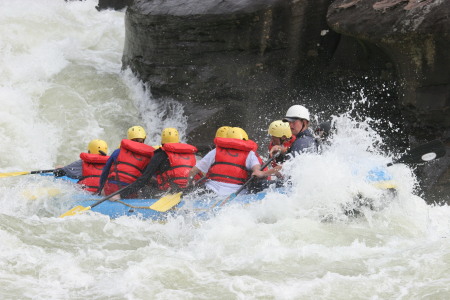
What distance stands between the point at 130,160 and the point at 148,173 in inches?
13.5

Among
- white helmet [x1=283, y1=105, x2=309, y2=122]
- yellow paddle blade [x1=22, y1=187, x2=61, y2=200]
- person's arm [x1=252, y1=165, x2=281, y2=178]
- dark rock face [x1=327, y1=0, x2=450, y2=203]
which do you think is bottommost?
yellow paddle blade [x1=22, y1=187, x2=61, y2=200]

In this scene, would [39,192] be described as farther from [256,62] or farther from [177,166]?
[256,62]

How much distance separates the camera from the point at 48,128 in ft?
39.0

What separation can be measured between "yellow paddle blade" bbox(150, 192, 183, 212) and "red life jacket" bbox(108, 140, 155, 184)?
2.31 feet

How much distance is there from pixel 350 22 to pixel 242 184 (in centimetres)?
363

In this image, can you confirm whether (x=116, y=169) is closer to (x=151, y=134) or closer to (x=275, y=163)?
(x=275, y=163)

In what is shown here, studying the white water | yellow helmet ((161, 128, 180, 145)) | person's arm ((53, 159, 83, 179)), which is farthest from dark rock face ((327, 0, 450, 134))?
person's arm ((53, 159, 83, 179))

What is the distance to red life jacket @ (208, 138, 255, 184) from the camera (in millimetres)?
7629

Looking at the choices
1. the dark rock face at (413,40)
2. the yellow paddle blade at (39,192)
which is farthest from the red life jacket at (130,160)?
the dark rock face at (413,40)

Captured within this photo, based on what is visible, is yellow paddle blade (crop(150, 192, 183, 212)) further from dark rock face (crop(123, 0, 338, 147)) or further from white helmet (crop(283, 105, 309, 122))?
dark rock face (crop(123, 0, 338, 147))

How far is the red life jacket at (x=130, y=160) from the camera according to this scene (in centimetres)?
816

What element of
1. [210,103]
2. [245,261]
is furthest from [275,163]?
[210,103]

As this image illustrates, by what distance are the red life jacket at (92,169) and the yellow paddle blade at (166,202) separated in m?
1.50

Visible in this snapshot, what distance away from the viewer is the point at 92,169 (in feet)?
29.1
